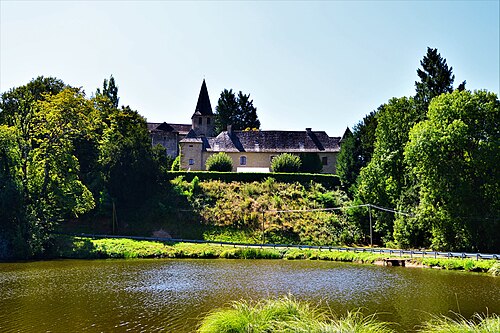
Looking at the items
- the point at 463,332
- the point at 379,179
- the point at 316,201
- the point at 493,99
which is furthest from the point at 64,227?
the point at 463,332

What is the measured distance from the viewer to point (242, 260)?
112ft

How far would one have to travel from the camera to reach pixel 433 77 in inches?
1909

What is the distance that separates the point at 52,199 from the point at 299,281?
22940 millimetres

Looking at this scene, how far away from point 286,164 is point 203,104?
2358 centimetres

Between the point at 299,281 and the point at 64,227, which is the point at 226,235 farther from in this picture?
the point at 299,281

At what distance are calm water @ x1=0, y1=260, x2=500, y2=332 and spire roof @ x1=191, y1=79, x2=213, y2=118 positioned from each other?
4624 cm

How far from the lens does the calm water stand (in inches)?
620

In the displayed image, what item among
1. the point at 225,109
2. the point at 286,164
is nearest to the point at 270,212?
the point at 286,164

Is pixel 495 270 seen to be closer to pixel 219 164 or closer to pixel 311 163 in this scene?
→ pixel 219 164

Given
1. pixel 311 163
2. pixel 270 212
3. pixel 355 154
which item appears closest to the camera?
pixel 270 212

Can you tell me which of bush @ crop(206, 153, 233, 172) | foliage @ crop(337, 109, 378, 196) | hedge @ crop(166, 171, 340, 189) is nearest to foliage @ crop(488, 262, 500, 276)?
foliage @ crop(337, 109, 378, 196)

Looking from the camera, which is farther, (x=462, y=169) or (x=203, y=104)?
(x=203, y=104)

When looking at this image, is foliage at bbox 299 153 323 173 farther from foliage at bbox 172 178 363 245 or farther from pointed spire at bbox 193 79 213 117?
pointed spire at bbox 193 79 213 117

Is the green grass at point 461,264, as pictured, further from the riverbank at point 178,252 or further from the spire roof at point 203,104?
the spire roof at point 203,104
